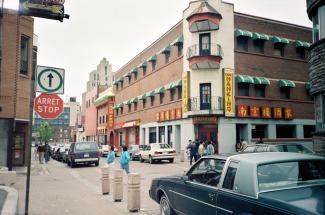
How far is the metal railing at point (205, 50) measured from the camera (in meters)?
27.6

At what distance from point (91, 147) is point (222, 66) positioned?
1259 cm

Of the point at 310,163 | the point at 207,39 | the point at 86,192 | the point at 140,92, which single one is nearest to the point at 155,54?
the point at 140,92

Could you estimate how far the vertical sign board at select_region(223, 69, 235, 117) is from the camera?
2700 cm

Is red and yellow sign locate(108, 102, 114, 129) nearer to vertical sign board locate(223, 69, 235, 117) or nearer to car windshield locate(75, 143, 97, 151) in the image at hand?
car windshield locate(75, 143, 97, 151)

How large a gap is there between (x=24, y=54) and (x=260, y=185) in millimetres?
18955

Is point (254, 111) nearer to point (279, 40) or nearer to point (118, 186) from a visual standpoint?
point (279, 40)

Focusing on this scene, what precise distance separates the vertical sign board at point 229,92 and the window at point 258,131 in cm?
288

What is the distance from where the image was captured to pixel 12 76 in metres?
18.6

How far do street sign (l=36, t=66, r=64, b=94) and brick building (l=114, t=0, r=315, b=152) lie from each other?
20.3 metres

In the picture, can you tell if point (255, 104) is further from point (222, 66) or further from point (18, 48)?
point (18, 48)

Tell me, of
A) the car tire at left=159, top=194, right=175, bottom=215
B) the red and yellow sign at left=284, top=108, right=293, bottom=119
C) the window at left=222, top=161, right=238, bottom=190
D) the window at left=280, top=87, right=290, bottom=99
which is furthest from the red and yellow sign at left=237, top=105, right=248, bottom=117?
the window at left=222, top=161, right=238, bottom=190

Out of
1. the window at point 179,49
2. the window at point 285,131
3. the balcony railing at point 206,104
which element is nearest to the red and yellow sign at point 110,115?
the window at point 179,49

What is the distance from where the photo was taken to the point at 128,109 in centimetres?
4616

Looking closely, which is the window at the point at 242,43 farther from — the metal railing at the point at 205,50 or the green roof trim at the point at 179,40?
the green roof trim at the point at 179,40
